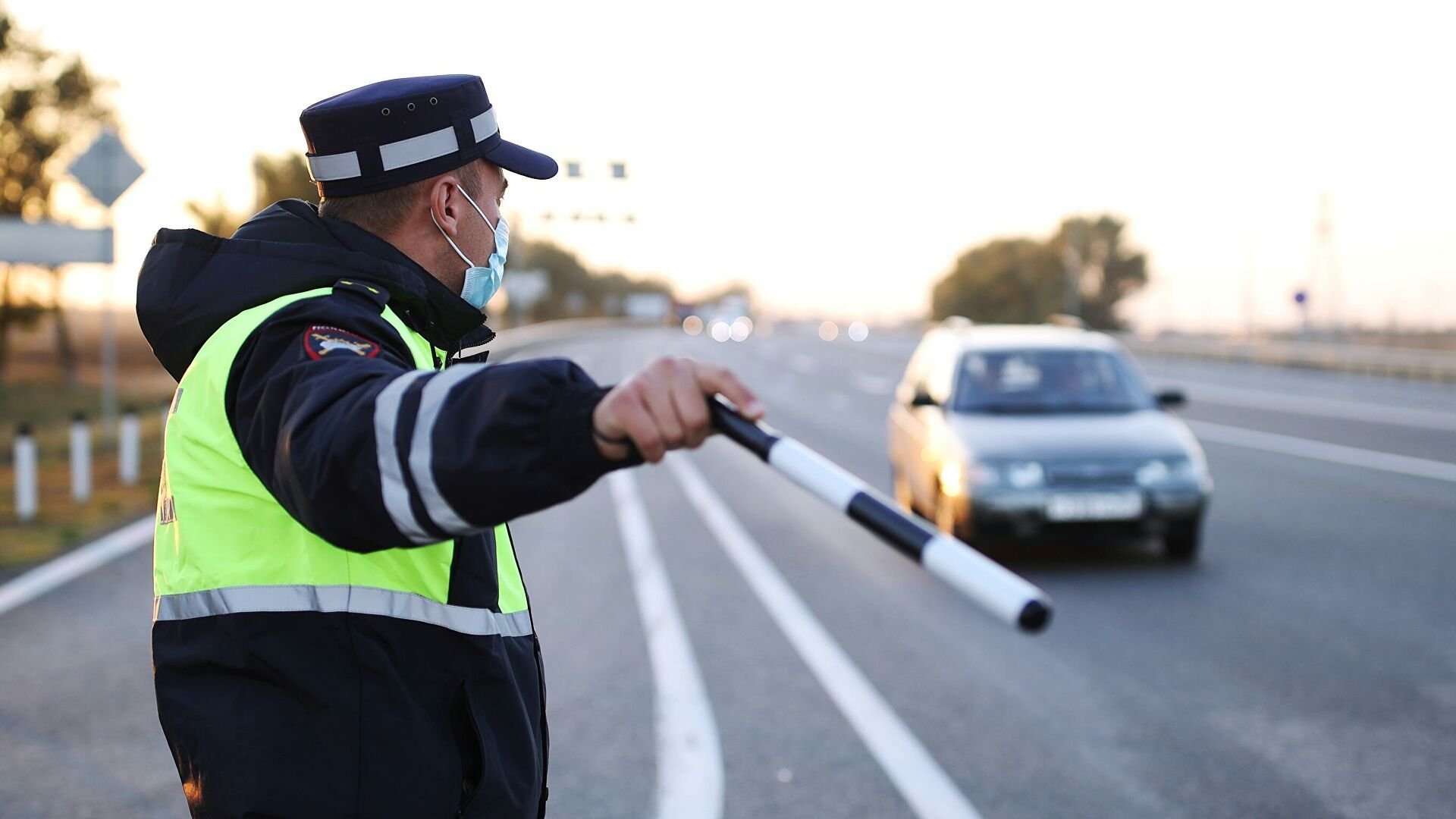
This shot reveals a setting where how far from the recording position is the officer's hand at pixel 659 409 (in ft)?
4.94

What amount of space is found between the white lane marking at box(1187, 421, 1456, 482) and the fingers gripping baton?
47.8 ft

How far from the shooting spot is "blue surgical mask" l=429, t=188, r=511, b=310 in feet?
7.09

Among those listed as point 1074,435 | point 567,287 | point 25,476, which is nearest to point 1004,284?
point 567,287

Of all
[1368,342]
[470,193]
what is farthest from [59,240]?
[1368,342]

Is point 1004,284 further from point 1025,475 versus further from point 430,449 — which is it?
point 430,449

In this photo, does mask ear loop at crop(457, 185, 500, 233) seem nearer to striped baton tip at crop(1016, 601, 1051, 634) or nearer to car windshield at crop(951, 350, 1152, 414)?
striped baton tip at crop(1016, 601, 1051, 634)

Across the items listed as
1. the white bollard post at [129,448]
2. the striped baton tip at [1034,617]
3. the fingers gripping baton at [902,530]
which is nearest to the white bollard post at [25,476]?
the white bollard post at [129,448]

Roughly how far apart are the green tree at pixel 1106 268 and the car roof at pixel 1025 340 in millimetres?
91197

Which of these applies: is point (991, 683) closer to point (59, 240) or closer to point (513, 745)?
point (513, 745)

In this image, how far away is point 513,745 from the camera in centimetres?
204

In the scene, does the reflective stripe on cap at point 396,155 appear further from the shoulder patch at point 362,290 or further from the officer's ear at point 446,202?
the shoulder patch at point 362,290

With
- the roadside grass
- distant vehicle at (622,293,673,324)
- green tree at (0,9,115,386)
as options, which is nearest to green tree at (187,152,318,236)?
green tree at (0,9,115,386)

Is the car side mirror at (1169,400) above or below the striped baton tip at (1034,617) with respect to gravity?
below

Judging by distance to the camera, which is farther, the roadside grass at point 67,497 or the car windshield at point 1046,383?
the car windshield at point 1046,383
